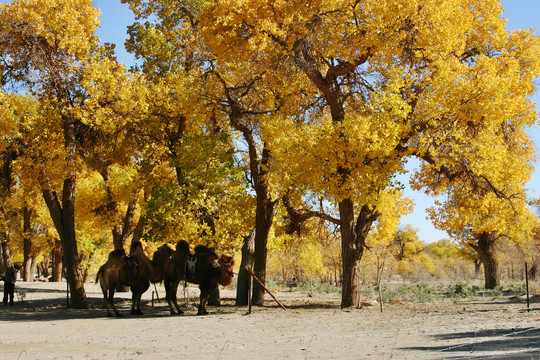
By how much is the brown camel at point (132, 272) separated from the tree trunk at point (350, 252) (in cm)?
553

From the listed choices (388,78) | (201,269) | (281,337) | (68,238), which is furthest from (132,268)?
(388,78)

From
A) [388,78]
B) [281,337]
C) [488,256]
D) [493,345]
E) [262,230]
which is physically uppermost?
[388,78]

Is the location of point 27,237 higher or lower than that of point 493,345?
higher

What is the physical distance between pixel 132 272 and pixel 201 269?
212 cm

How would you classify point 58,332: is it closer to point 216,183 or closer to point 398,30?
point 216,183

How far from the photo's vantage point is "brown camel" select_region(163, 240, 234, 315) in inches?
583

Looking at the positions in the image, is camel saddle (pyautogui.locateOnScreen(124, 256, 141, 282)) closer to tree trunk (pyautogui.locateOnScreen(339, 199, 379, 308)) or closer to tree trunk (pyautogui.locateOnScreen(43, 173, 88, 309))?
tree trunk (pyautogui.locateOnScreen(43, 173, 88, 309))

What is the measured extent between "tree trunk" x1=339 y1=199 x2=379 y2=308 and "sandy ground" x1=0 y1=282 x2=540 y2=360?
2.24 m

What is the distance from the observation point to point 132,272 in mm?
15180

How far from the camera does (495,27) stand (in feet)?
50.3

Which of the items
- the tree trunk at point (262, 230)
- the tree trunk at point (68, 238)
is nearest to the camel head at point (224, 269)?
the tree trunk at point (262, 230)

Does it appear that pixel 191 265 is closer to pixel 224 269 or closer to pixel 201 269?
pixel 201 269

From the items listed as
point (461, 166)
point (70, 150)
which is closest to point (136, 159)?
point (70, 150)

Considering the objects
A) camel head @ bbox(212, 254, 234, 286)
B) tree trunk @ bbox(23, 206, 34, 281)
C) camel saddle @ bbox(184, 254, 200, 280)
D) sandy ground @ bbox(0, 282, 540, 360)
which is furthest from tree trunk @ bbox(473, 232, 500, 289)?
tree trunk @ bbox(23, 206, 34, 281)
